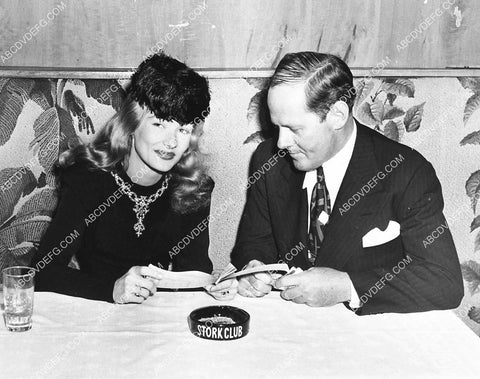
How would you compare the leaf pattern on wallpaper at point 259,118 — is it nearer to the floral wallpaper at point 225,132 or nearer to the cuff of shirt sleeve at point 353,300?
the floral wallpaper at point 225,132

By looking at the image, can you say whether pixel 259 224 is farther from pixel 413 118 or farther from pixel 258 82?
pixel 413 118

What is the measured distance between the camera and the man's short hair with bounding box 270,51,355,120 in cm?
210

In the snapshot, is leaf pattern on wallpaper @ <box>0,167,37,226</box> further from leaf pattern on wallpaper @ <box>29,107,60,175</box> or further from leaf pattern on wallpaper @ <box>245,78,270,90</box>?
leaf pattern on wallpaper @ <box>245,78,270,90</box>

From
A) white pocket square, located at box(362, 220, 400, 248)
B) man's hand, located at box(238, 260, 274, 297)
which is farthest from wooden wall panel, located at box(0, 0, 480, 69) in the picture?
man's hand, located at box(238, 260, 274, 297)

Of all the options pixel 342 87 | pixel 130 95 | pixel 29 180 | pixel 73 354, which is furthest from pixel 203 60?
pixel 73 354

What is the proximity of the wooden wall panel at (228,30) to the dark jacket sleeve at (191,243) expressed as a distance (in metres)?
0.65

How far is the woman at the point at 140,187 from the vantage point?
7.31 ft

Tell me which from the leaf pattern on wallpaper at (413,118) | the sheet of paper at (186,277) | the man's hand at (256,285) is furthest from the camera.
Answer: the leaf pattern on wallpaper at (413,118)

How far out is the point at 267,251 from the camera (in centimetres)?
242

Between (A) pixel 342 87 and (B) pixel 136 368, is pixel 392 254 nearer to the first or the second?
(A) pixel 342 87

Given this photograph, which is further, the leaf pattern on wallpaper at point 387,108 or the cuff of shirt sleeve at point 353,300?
the leaf pattern on wallpaper at point 387,108

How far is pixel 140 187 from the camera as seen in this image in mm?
2430

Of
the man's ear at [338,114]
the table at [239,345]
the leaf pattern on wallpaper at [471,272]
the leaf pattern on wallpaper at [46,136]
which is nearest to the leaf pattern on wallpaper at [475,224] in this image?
the leaf pattern on wallpaper at [471,272]

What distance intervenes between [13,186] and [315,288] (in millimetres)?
1505
